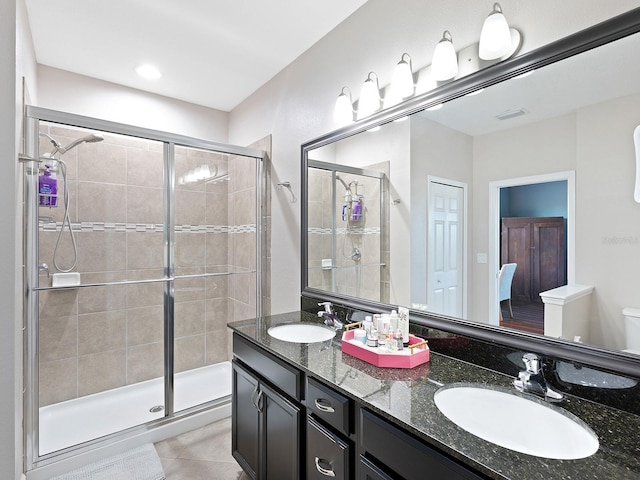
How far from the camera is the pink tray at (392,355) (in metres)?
1.27

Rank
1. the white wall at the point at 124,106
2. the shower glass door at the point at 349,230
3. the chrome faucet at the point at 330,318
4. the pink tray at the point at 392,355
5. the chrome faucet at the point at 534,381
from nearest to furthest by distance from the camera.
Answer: the chrome faucet at the point at 534,381 → the pink tray at the point at 392,355 → the shower glass door at the point at 349,230 → the chrome faucet at the point at 330,318 → the white wall at the point at 124,106

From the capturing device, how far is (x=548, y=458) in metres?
0.76

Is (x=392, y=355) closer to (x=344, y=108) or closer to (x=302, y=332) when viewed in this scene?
(x=302, y=332)

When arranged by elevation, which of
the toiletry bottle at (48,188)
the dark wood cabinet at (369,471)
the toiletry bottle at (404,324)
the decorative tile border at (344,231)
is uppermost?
the toiletry bottle at (48,188)

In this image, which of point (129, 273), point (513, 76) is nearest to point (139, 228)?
point (129, 273)

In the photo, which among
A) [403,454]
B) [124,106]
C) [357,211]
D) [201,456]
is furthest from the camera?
[124,106]

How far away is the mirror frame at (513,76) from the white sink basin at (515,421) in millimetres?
195

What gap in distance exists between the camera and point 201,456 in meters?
2.12

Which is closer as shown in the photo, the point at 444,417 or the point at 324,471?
the point at 444,417

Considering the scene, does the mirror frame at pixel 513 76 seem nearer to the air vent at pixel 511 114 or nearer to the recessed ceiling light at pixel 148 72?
the air vent at pixel 511 114

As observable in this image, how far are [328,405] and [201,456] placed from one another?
4.75 ft

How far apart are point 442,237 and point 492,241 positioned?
0.67 ft

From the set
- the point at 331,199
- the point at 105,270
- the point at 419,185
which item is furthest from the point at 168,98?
the point at 419,185

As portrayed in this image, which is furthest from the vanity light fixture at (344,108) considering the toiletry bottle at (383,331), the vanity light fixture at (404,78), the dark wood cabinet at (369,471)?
the dark wood cabinet at (369,471)
